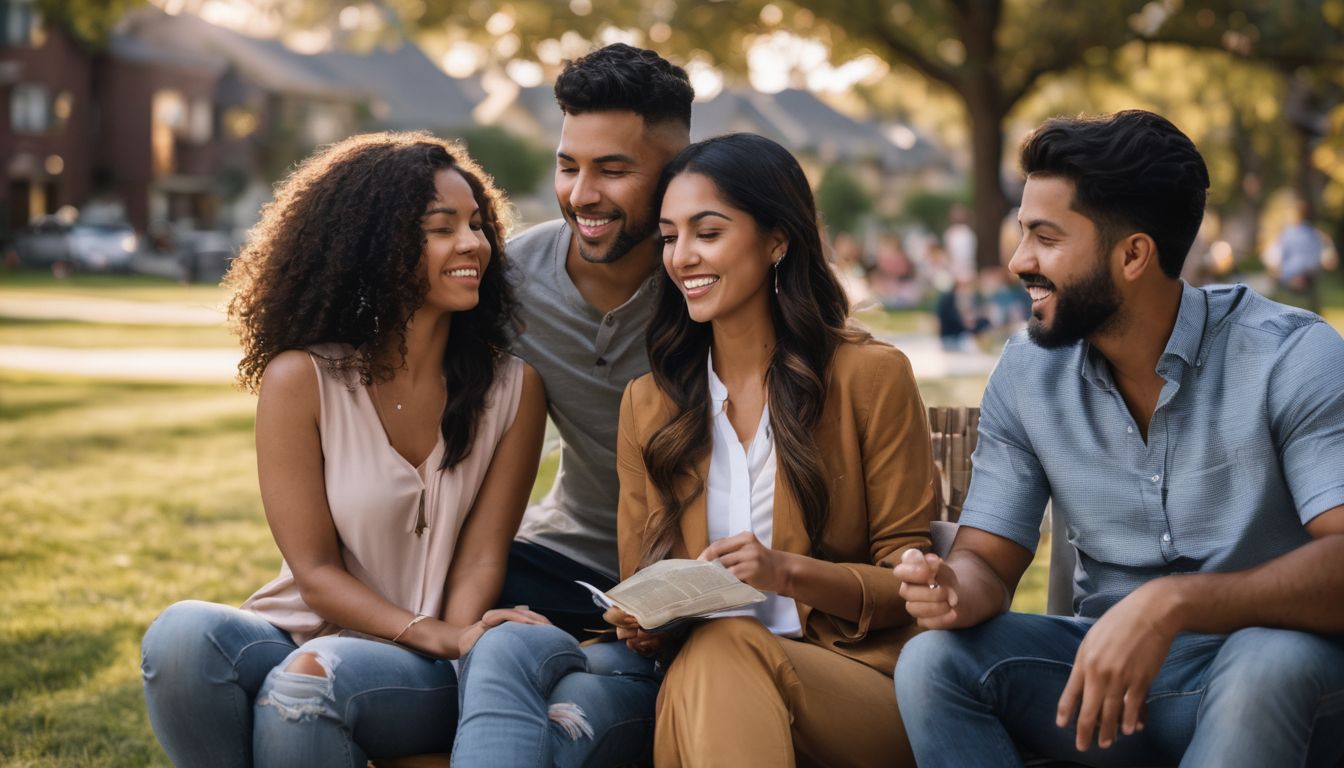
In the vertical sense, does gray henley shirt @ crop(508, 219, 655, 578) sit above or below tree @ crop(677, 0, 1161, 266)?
below

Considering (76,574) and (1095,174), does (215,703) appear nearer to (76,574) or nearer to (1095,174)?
(1095,174)

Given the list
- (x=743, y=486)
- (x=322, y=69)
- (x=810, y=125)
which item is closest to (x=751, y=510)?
(x=743, y=486)

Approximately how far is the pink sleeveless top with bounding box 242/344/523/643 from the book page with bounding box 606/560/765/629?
2.64 ft

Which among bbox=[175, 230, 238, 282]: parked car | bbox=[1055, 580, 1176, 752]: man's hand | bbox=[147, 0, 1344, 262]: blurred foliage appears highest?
bbox=[147, 0, 1344, 262]: blurred foliage

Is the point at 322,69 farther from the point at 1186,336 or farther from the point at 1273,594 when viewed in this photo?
the point at 1273,594

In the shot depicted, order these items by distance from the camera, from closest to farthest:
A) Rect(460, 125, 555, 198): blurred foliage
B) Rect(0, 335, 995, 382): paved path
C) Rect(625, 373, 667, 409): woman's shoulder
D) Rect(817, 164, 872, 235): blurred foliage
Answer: Rect(625, 373, 667, 409): woman's shoulder, Rect(0, 335, 995, 382): paved path, Rect(460, 125, 555, 198): blurred foliage, Rect(817, 164, 872, 235): blurred foliage

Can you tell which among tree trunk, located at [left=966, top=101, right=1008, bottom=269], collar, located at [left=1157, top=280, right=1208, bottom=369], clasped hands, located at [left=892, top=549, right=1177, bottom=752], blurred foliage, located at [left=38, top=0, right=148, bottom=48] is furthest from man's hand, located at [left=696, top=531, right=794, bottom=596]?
tree trunk, located at [left=966, top=101, right=1008, bottom=269]

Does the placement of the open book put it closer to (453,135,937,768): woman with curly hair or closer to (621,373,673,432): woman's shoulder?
(453,135,937,768): woman with curly hair

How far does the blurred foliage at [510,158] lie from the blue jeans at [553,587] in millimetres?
51318

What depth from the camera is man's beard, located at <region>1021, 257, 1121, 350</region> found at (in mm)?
3320

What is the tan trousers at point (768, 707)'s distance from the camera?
309 centimetres

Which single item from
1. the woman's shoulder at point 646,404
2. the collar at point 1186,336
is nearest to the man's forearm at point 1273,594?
the collar at point 1186,336

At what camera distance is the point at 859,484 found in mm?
3711

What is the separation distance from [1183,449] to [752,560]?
968 mm
